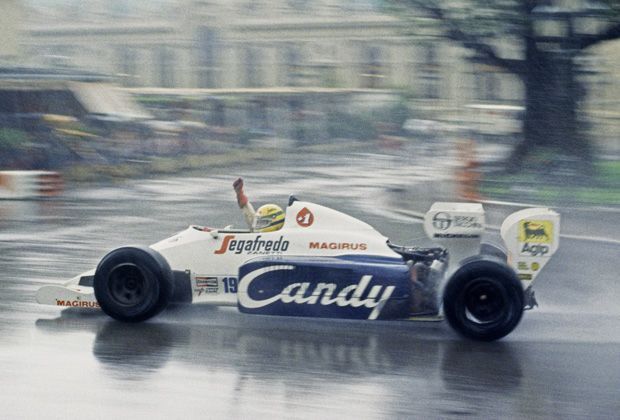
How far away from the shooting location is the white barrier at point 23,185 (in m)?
21.2

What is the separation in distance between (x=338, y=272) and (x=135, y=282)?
171 centimetres

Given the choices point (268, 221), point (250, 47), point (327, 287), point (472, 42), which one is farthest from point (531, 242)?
point (250, 47)

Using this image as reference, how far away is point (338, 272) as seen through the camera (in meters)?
8.40

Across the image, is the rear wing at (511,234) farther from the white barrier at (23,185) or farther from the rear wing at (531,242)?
the white barrier at (23,185)

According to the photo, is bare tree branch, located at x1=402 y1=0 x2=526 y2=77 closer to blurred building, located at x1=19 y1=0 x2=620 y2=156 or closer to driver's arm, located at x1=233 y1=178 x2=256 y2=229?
driver's arm, located at x1=233 y1=178 x2=256 y2=229

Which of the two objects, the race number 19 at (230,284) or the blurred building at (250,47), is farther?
the blurred building at (250,47)

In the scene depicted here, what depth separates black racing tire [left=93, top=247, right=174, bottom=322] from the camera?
861cm

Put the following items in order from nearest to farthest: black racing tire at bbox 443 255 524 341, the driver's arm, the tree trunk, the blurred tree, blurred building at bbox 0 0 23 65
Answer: black racing tire at bbox 443 255 524 341
the driver's arm
the blurred tree
the tree trunk
blurred building at bbox 0 0 23 65

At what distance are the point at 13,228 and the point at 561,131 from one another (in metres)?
13.6

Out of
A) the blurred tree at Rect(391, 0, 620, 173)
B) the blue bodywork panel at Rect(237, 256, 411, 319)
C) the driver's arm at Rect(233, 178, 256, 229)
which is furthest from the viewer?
the blurred tree at Rect(391, 0, 620, 173)

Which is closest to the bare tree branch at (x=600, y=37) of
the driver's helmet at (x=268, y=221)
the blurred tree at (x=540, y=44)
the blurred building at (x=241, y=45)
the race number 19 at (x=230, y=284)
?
the blurred tree at (x=540, y=44)

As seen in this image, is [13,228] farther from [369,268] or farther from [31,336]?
[369,268]

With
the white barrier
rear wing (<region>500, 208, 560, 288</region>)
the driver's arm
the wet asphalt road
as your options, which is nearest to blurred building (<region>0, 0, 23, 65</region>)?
the white barrier

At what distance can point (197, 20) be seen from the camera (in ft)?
182
